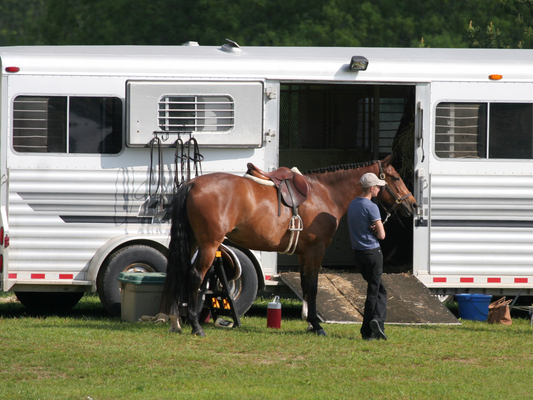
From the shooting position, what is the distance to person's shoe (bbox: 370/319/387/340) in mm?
6992

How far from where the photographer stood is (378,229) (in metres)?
6.96

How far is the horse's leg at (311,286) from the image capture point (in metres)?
7.37

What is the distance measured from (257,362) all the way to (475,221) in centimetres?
346

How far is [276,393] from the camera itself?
203 inches

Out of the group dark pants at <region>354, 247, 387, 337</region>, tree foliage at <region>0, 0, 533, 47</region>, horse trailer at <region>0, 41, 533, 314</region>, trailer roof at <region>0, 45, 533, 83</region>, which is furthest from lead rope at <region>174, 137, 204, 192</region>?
tree foliage at <region>0, 0, 533, 47</region>

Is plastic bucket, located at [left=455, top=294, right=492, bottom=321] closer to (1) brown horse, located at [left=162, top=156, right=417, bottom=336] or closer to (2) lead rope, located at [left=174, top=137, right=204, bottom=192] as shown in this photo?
(1) brown horse, located at [left=162, top=156, right=417, bottom=336]

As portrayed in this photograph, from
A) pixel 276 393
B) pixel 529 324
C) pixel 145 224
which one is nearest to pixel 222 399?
pixel 276 393

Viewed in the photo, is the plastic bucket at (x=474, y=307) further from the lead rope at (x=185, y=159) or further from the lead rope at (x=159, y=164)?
the lead rope at (x=159, y=164)

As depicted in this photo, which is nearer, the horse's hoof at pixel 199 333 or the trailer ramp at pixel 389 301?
the horse's hoof at pixel 199 333

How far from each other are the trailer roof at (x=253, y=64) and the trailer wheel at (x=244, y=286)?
2083mm

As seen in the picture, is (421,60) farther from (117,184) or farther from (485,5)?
(485,5)

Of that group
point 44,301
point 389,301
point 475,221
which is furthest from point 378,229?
point 44,301

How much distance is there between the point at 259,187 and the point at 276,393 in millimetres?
2725

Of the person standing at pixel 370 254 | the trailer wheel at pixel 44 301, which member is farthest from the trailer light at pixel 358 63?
the trailer wheel at pixel 44 301
